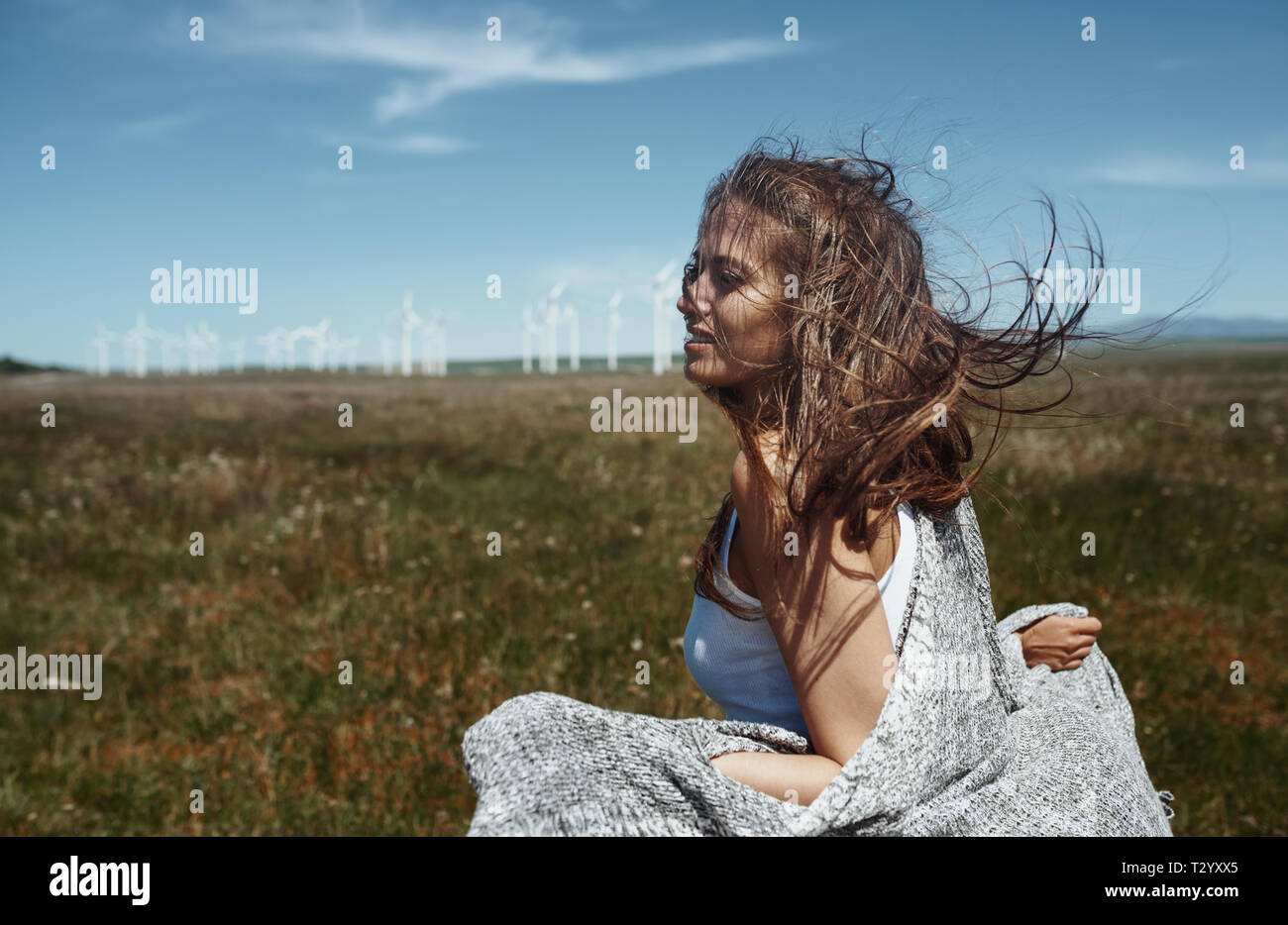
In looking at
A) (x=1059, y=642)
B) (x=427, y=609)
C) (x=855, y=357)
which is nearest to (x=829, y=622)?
(x=855, y=357)

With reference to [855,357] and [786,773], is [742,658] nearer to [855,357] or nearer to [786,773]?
[786,773]

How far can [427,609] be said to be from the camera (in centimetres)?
651

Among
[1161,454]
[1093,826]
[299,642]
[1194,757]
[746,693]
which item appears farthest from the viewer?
[1161,454]

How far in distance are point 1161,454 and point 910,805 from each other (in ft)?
40.9

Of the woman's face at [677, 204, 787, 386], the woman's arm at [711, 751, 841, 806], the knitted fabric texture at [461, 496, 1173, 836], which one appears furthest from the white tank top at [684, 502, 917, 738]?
the woman's face at [677, 204, 787, 386]

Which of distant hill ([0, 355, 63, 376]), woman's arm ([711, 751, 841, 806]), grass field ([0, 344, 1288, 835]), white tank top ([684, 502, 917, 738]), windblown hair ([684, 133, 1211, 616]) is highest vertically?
distant hill ([0, 355, 63, 376])

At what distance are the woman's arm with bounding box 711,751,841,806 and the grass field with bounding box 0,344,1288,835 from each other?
4.07 ft

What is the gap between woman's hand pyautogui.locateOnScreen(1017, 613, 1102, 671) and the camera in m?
2.89

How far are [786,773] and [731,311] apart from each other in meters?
1.03

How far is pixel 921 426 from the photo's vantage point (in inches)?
75.9

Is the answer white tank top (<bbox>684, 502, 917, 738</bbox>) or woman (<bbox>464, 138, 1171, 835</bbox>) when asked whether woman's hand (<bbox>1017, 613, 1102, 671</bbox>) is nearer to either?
woman (<bbox>464, 138, 1171, 835</bbox>)

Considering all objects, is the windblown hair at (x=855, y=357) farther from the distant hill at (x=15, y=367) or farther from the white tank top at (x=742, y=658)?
the distant hill at (x=15, y=367)
